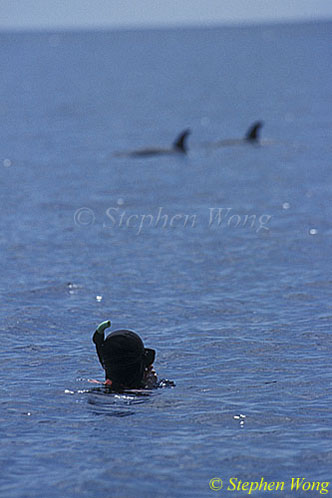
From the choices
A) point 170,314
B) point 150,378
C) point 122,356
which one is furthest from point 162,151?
point 122,356

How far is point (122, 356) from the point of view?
13.5 m

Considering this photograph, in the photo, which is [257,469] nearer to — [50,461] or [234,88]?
[50,461]

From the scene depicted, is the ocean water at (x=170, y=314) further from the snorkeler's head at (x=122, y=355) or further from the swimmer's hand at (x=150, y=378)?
the snorkeler's head at (x=122, y=355)

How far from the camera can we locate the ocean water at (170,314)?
1220cm

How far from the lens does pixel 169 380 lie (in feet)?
49.2

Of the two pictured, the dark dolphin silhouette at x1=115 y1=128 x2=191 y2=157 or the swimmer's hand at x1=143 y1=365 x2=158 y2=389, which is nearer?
the swimmer's hand at x1=143 y1=365 x2=158 y2=389

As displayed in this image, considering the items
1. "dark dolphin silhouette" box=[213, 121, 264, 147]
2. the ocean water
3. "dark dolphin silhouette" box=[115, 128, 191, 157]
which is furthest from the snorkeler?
"dark dolphin silhouette" box=[213, 121, 264, 147]

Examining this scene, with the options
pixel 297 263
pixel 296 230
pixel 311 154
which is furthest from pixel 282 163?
pixel 297 263

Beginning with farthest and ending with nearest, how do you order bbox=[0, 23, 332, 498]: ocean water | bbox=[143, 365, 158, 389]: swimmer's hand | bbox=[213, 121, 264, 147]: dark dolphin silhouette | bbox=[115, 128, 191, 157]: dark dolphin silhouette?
bbox=[213, 121, 264, 147]: dark dolphin silhouette, bbox=[115, 128, 191, 157]: dark dolphin silhouette, bbox=[143, 365, 158, 389]: swimmer's hand, bbox=[0, 23, 332, 498]: ocean water

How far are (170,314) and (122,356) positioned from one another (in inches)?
201

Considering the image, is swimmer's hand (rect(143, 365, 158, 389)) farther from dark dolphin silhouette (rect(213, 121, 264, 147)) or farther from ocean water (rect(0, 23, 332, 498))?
dark dolphin silhouette (rect(213, 121, 264, 147))

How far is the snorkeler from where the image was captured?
44.1 feet

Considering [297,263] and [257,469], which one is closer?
[257,469]

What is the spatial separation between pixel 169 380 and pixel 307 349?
2.63 metres
